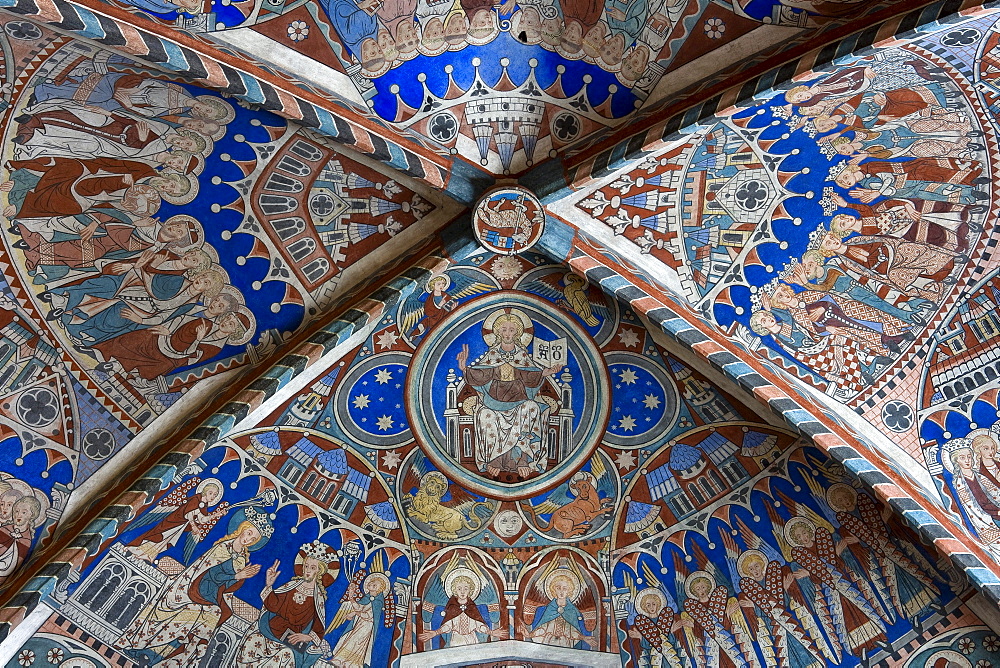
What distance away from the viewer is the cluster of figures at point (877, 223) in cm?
599

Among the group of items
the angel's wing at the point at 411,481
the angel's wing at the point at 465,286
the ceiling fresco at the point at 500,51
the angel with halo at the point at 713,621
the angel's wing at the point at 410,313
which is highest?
the ceiling fresco at the point at 500,51

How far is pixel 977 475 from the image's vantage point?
620 cm

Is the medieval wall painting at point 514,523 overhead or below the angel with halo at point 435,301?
below

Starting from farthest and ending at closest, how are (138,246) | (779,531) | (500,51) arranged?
1. (779,531)
2. (138,246)
3. (500,51)

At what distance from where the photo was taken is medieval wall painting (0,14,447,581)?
595 centimetres

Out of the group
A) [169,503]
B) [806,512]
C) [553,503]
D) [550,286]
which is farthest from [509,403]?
[169,503]

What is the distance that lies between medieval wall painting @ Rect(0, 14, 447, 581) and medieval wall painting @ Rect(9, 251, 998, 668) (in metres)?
0.58

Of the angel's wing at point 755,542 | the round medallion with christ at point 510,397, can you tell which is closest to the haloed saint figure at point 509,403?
the round medallion with christ at point 510,397

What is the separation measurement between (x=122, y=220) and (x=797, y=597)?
212 inches

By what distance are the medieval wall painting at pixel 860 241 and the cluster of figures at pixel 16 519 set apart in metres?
4.09

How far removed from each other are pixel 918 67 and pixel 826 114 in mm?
607

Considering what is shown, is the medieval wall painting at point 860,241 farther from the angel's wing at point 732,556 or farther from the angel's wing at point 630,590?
the angel's wing at point 630,590

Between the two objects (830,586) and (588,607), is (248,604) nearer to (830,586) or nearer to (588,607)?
(588,607)

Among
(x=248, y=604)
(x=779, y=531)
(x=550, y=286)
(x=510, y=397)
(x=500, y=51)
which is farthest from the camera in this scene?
(x=510, y=397)
